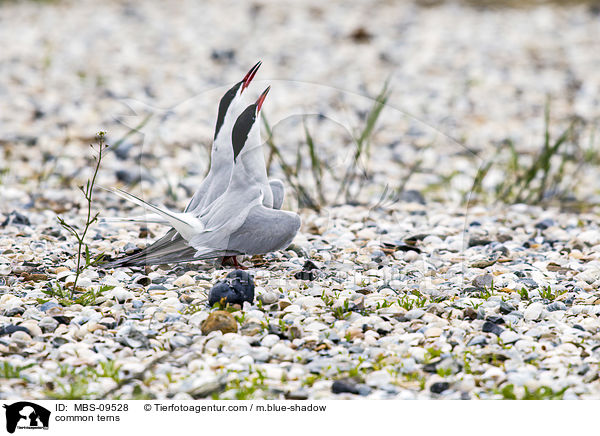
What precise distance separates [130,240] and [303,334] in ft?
3.96

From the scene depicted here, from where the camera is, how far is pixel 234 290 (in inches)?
106

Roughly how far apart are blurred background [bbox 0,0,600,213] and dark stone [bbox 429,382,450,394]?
129cm

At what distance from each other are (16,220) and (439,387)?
7.97 ft

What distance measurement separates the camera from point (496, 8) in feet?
32.3

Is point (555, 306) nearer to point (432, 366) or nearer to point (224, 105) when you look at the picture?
point (432, 366)

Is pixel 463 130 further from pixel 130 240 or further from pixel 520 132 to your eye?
pixel 130 240

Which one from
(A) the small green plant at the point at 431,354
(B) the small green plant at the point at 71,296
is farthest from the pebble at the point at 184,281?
(A) the small green plant at the point at 431,354

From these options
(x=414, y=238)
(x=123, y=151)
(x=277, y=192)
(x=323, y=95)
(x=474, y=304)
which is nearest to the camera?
(x=474, y=304)

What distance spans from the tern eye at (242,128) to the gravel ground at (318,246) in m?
0.48

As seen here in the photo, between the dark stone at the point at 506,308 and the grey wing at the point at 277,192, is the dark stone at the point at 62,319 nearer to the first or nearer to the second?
the grey wing at the point at 277,192

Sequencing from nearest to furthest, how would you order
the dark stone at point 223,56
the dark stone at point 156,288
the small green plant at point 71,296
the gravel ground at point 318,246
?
the gravel ground at point 318,246 < the small green plant at point 71,296 < the dark stone at point 156,288 < the dark stone at point 223,56

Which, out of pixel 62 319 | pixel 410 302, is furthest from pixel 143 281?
pixel 410 302
